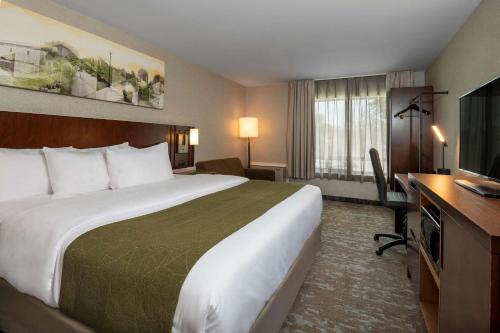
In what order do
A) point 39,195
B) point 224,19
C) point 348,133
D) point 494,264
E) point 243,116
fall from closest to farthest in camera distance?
point 494,264 → point 39,195 → point 224,19 → point 348,133 → point 243,116

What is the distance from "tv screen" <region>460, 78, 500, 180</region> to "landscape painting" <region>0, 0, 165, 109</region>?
3120mm

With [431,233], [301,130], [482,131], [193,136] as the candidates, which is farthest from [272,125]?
[431,233]

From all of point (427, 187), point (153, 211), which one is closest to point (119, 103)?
point (153, 211)

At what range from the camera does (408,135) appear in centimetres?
394

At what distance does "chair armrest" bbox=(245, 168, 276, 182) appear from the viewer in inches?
179

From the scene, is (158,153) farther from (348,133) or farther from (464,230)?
(348,133)

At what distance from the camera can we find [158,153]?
2.71m

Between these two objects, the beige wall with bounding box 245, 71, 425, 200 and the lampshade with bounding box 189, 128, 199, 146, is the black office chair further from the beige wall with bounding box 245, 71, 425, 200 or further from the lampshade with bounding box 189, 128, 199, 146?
the lampshade with bounding box 189, 128, 199, 146

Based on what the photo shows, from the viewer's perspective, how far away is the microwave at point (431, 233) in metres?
1.32

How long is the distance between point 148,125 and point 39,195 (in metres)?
1.46

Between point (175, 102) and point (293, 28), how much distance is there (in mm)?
1879

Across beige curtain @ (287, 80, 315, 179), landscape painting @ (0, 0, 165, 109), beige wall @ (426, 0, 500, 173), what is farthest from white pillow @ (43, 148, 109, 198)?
beige curtain @ (287, 80, 315, 179)

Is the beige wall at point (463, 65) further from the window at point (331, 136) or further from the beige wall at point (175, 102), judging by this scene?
the beige wall at point (175, 102)

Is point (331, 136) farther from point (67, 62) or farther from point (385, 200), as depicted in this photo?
point (67, 62)
